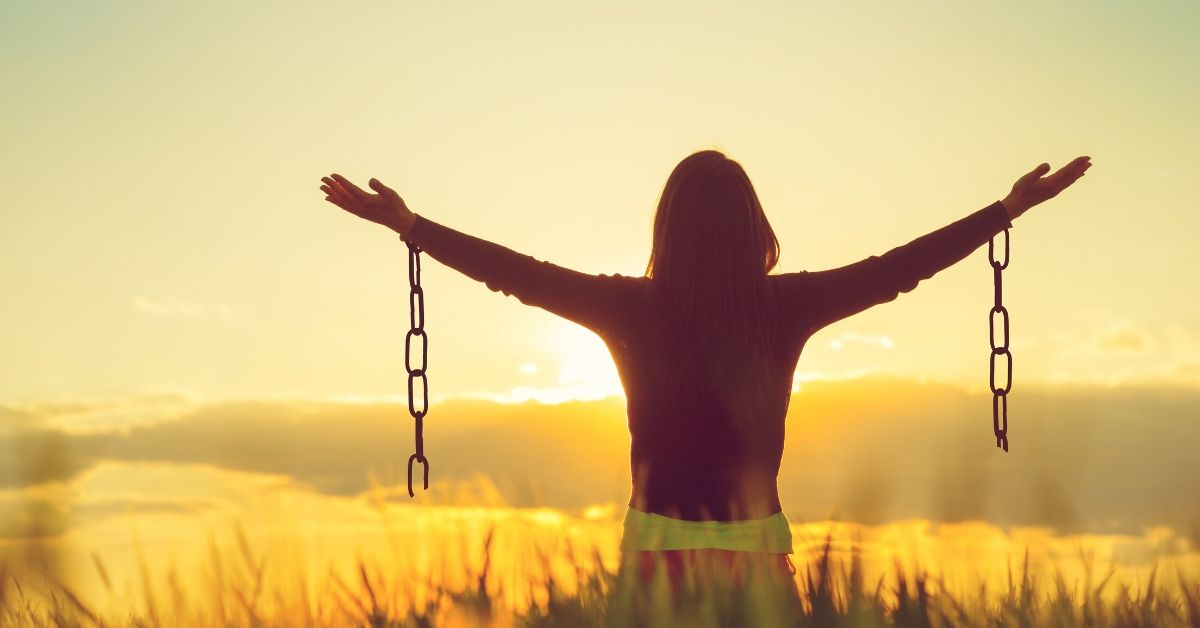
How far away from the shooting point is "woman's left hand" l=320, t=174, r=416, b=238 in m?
5.70

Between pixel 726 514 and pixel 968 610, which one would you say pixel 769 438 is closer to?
pixel 726 514

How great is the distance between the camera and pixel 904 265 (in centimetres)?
579

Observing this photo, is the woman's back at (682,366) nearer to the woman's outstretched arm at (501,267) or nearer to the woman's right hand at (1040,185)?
the woman's outstretched arm at (501,267)

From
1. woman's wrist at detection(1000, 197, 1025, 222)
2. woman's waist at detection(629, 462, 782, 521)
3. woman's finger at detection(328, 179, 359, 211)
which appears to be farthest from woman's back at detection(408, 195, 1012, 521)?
woman's wrist at detection(1000, 197, 1025, 222)

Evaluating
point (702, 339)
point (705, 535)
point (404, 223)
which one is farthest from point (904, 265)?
point (404, 223)

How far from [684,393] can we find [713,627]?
47.5 inches

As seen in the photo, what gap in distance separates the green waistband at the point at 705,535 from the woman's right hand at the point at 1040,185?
247cm

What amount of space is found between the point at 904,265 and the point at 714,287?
1.14 meters

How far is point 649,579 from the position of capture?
15.1 feet

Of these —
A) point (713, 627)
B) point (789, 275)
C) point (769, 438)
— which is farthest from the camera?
point (789, 275)

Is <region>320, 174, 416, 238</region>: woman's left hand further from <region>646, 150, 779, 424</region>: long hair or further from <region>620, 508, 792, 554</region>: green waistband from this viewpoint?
<region>620, 508, 792, 554</region>: green waistband

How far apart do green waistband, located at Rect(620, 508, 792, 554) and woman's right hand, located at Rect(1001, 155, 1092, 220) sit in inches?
97.3

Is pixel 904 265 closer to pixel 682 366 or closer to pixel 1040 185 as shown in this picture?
pixel 1040 185

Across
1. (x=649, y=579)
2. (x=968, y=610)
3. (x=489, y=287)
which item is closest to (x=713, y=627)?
(x=649, y=579)
